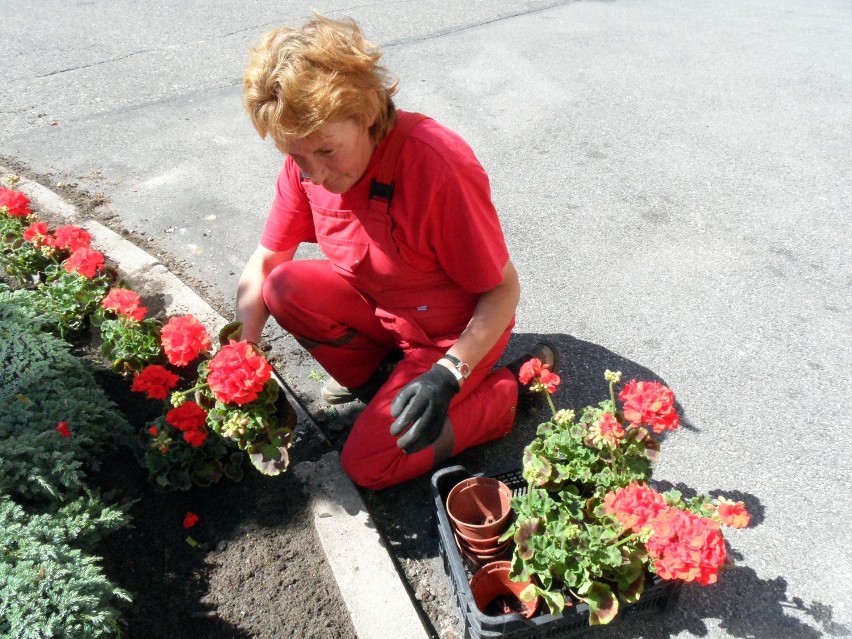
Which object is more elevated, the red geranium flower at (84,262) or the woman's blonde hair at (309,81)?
the woman's blonde hair at (309,81)

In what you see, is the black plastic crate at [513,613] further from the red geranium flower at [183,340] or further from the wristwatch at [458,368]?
the red geranium flower at [183,340]

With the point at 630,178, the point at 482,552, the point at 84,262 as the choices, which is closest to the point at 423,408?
the point at 482,552

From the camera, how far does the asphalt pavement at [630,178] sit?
254cm

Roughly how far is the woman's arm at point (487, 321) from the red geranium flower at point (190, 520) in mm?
1043

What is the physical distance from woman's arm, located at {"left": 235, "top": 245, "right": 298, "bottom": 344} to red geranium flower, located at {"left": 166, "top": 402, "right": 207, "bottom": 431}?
0.41 metres

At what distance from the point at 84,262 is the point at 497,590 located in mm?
2176

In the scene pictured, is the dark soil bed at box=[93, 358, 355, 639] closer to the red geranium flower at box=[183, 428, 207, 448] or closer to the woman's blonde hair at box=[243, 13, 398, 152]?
the red geranium flower at box=[183, 428, 207, 448]

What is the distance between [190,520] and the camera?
2.28 metres

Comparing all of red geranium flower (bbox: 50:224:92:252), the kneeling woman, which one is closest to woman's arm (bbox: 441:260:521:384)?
the kneeling woman

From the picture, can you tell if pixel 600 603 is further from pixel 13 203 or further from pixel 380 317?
pixel 13 203

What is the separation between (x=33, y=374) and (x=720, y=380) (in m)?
2.73

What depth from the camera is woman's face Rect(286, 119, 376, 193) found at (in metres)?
1.91

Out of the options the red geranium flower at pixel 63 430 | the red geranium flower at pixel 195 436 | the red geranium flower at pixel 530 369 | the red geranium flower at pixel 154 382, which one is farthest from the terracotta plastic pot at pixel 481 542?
the red geranium flower at pixel 63 430

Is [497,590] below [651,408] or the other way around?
below
